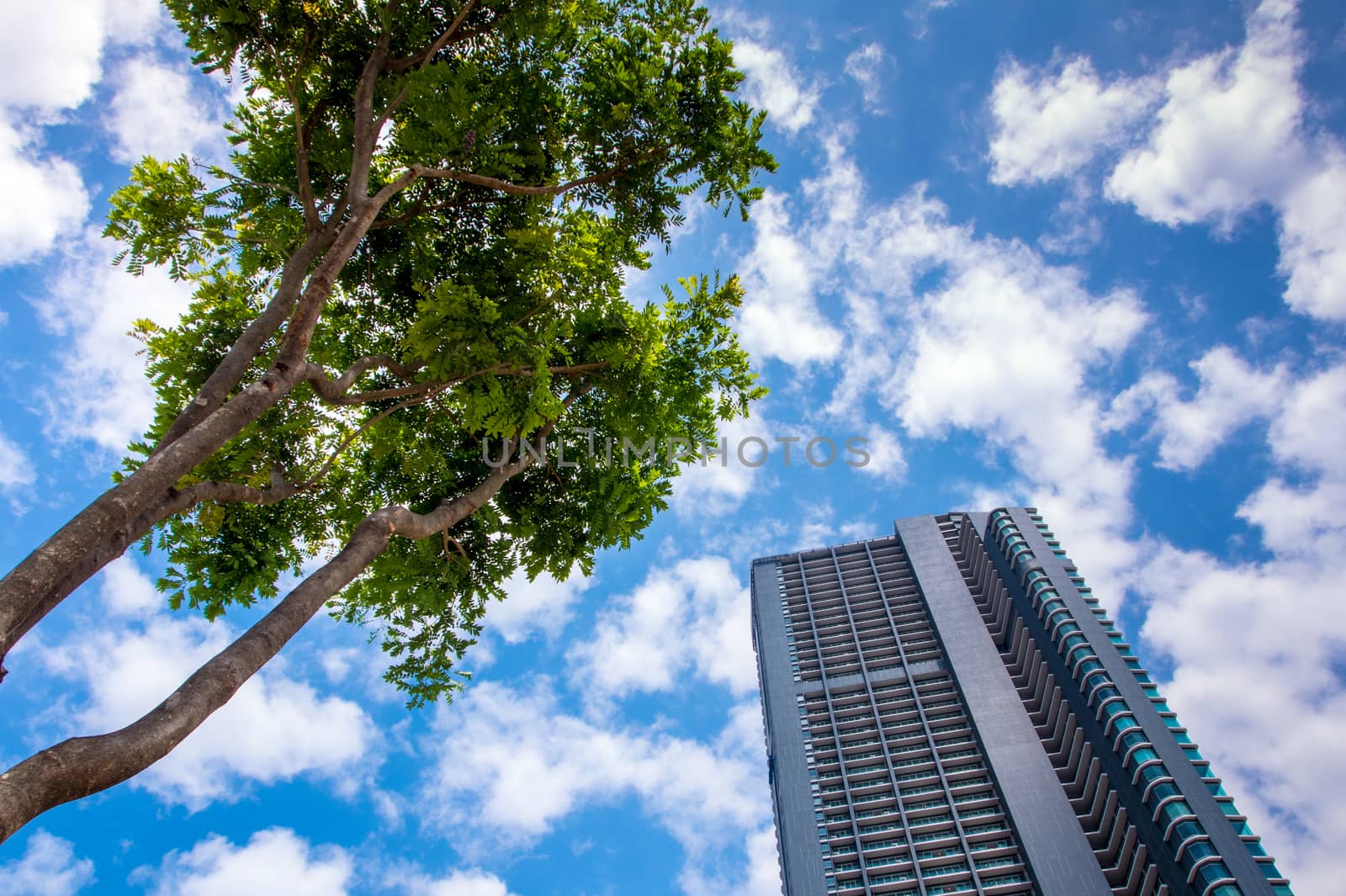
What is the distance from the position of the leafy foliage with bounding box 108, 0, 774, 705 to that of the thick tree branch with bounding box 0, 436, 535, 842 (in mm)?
2102

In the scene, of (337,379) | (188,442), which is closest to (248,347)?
(337,379)

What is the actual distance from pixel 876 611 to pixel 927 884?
107 feet

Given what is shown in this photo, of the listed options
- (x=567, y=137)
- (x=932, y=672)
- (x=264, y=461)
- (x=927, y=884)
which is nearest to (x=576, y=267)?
(x=567, y=137)

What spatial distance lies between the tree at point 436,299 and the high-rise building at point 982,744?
2098 inches

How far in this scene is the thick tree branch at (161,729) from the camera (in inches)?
137

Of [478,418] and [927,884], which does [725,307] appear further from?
[927,884]

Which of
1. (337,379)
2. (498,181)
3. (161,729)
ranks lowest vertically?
(161,729)

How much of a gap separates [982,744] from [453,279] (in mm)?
68320

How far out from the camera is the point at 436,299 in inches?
327

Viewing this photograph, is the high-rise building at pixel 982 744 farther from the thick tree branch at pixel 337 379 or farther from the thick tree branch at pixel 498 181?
the thick tree branch at pixel 337 379

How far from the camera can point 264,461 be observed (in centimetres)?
925

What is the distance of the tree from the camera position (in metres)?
8.12

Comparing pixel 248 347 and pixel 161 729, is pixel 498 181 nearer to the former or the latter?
pixel 248 347

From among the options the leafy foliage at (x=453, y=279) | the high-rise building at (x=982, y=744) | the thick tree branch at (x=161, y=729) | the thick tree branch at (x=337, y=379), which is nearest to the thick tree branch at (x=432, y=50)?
the leafy foliage at (x=453, y=279)
